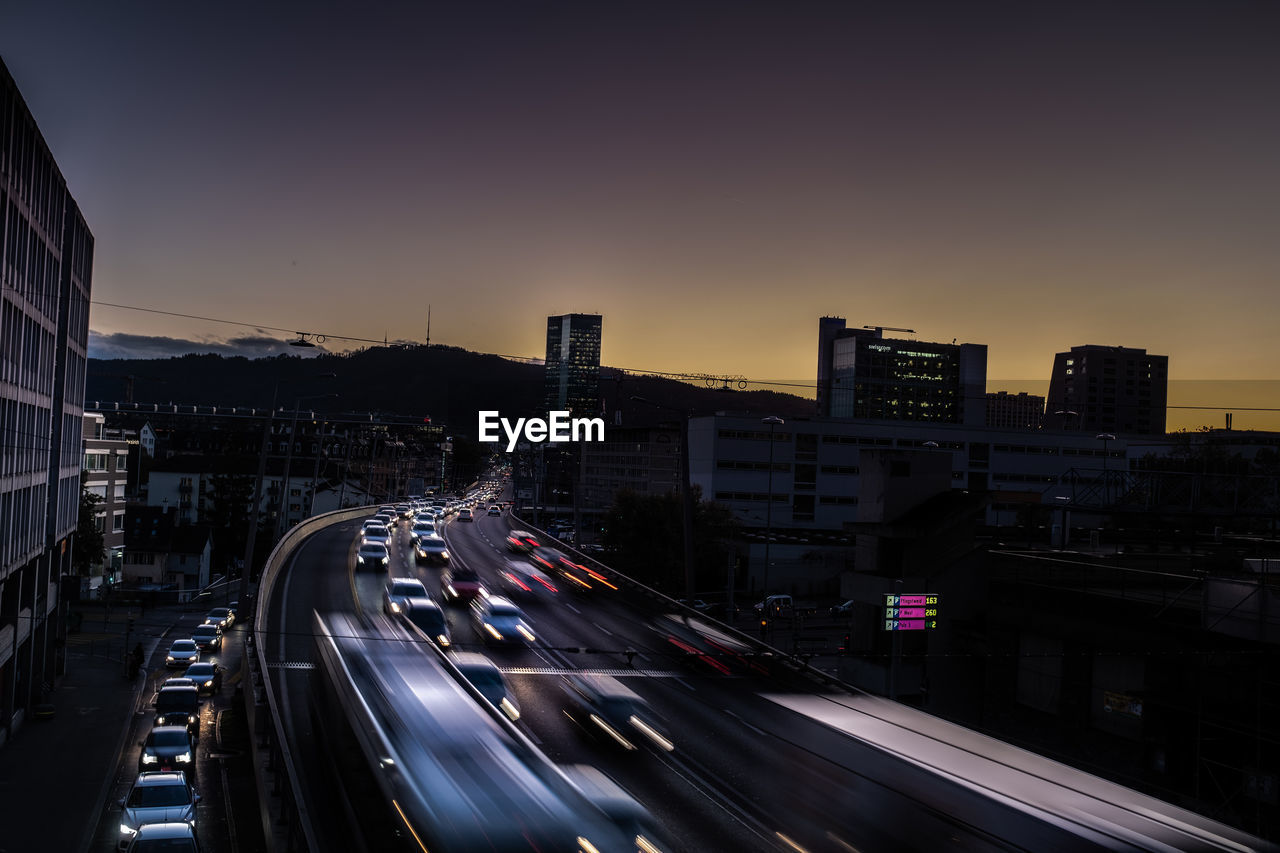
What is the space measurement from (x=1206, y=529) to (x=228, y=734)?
49.3 meters

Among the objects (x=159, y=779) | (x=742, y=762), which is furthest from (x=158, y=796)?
(x=742, y=762)

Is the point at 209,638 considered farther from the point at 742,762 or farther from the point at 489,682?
the point at 742,762

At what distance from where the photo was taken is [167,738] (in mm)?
24969

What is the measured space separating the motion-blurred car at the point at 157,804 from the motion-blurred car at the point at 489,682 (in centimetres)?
661

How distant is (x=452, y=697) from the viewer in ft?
43.4

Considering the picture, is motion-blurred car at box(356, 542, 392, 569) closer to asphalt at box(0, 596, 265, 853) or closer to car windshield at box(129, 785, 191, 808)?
asphalt at box(0, 596, 265, 853)

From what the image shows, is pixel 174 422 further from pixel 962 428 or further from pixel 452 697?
pixel 452 697

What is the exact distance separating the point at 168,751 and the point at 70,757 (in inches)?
199

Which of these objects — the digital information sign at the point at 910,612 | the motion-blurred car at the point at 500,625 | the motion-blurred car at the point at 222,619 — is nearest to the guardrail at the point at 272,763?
the motion-blurred car at the point at 500,625

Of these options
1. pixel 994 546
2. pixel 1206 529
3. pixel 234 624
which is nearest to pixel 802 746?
pixel 994 546

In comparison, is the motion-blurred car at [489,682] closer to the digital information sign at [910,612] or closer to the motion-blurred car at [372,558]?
the digital information sign at [910,612]

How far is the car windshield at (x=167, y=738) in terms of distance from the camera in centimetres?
2473

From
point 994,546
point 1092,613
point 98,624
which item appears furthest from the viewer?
point 98,624
